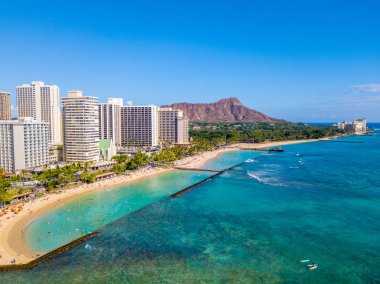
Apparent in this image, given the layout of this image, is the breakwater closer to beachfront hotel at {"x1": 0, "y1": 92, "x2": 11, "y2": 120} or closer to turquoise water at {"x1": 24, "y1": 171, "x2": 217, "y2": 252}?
turquoise water at {"x1": 24, "y1": 171, "x2": 217, "y2": 252}

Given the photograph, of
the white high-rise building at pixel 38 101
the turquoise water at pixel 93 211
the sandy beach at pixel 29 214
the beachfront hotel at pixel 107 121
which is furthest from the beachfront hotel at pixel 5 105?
the turquoise water at pixel 93 211

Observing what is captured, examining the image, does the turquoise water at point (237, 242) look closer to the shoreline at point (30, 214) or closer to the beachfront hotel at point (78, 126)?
the shoreline at point (30, 214)

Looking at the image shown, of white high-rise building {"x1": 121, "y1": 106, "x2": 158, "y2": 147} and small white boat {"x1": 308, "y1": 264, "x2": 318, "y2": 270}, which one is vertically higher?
white high-rise building {"x1": 121, "y1": 106, "x2": 158, "y2": 147}

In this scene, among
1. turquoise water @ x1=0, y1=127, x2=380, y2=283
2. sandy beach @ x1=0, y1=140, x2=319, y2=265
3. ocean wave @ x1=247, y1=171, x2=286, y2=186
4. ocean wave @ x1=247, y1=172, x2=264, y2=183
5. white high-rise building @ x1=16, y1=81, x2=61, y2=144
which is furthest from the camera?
white high-rise building @ x1=16, y1=81, x2=61, y2=144

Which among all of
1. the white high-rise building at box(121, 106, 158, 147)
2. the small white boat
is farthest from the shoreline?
the white high-rise building at box(121, 106, 158, 147)

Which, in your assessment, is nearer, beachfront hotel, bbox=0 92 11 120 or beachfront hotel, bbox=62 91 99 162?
beachfront hotel, bbox=62 91 99 162

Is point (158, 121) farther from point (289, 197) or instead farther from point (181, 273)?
point (181, 273)
